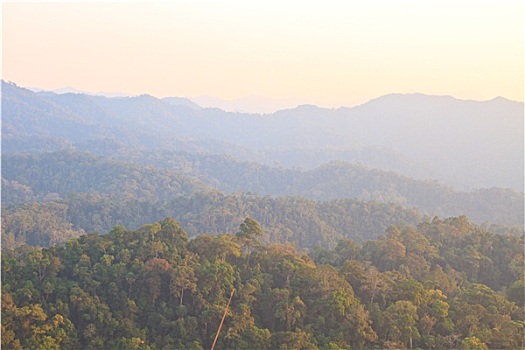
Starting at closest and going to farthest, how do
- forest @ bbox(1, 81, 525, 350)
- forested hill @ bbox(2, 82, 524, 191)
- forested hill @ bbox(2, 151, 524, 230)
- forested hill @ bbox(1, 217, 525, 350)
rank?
forested hill @ bbox(1, 217, 525, 350), forest @ bbox(1, 81, 525, 350), forested hill @ bbox(2, 151, 524, 230), forested hill @ bbox(2, 82, 524, 191)

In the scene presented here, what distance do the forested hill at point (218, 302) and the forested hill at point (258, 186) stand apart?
41065mm

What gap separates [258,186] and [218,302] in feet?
230

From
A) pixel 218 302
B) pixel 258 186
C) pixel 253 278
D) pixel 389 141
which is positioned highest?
pixel 389 141

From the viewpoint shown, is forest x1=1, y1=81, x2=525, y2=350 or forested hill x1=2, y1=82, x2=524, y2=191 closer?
forest x1=1, y1=81, x2=525, y2=350

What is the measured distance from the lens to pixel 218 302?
13852mm

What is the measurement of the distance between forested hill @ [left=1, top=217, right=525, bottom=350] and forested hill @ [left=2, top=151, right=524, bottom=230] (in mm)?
41065

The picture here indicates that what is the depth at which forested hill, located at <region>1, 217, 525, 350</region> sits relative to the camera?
1260 centimetres

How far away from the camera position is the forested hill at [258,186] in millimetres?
60500

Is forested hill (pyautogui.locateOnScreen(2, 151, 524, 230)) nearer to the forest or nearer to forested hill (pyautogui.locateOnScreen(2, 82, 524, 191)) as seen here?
the forest

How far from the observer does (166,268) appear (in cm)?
1438

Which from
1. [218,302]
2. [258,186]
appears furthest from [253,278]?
[258,186]

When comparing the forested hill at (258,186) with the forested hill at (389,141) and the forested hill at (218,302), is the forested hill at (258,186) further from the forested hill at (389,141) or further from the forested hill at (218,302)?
the forested hill at (218,302)

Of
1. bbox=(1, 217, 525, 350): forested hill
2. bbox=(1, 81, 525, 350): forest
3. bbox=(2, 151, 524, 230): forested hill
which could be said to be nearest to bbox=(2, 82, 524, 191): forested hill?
bbox=(2, 151, 524, 230): forested hill

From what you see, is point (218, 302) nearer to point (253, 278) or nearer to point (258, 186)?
point (253, 278)
